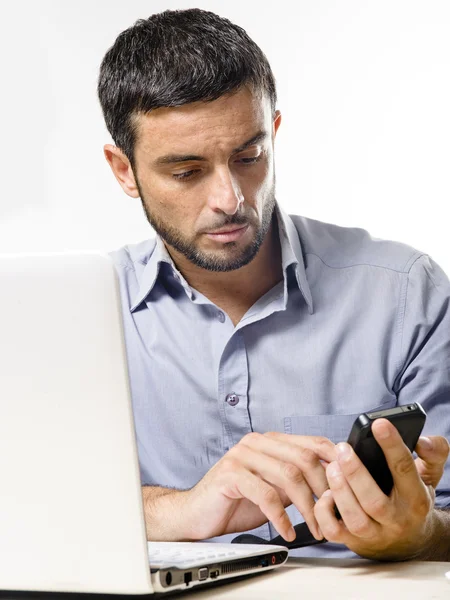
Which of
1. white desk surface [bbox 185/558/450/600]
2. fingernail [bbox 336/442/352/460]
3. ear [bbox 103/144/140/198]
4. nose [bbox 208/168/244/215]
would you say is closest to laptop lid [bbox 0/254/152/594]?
white desk surface [bbox 185/558/450/600]

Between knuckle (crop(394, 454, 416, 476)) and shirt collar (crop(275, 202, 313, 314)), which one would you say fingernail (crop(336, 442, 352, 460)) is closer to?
knuckle (crop(394, 454, 416, 476))

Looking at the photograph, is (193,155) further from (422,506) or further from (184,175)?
(422,506)

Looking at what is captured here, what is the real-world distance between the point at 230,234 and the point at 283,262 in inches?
5.5

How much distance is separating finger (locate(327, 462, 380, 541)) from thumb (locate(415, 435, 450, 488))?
0.40ft

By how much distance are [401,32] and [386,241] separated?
1098 mm

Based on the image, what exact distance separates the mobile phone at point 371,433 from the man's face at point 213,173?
600 millimetres

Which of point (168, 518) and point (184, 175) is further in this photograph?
point (184, 175)

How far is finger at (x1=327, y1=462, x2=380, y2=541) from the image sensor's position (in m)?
0.99

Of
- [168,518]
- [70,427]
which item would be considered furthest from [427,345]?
[70,427]

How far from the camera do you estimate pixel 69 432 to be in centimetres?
81

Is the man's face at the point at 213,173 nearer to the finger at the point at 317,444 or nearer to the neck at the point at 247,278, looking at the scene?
the neck at the point at 247,278

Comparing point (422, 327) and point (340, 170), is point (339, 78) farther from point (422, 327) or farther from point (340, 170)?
point (422, 327)

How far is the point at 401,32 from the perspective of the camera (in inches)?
99.8

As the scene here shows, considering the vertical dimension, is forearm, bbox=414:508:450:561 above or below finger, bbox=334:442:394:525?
below
